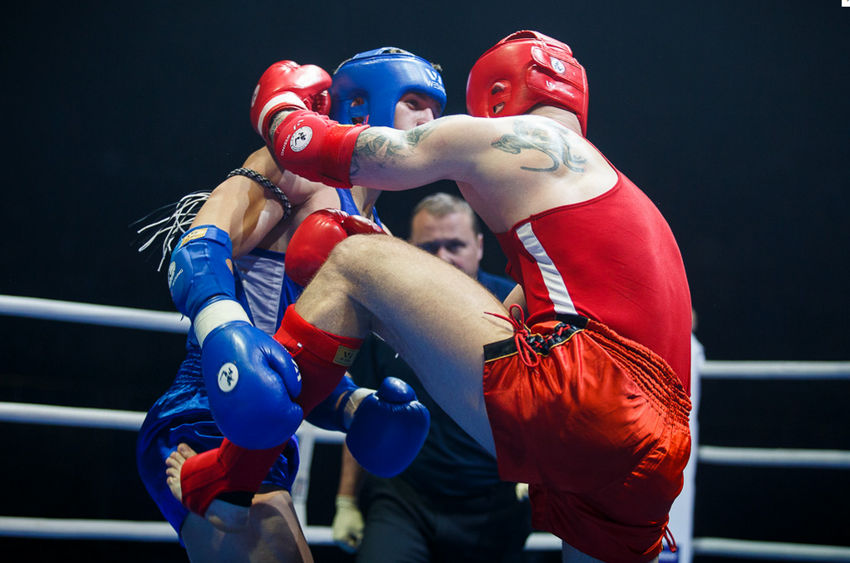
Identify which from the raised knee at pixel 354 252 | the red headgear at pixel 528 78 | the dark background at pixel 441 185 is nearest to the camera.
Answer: the raised knee at pixel 354 252

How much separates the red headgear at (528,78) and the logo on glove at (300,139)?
15.0 inches

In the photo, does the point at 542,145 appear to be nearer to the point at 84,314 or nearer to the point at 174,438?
the point at 174,438

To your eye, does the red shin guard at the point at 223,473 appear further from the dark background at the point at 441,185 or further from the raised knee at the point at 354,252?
the dark background at the point at 441,185

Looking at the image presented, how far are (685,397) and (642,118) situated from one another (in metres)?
2.31

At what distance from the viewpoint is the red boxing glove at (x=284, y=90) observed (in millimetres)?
1246

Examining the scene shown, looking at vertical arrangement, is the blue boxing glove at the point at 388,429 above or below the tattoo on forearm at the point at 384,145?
below

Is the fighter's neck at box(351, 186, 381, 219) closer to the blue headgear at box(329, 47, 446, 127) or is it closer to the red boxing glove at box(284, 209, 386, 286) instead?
the blue headgear at box(329, 47, 446, 127)

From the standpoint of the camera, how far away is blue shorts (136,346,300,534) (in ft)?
3.74

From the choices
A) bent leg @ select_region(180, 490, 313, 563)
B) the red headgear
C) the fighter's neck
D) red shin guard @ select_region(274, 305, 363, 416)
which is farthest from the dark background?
red shin guard @ select_region(274, 305, 363, 416)

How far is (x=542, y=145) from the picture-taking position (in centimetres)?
96

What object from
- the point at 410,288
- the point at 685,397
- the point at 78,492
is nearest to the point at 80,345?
the point at 78,492

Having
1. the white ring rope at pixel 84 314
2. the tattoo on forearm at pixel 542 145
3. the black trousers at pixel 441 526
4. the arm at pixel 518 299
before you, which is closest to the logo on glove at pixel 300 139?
the tattoo on forearm at pixel 542 145

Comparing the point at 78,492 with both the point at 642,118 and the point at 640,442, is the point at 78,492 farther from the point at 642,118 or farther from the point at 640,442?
the point at 642,118

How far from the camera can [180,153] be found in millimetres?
3119
